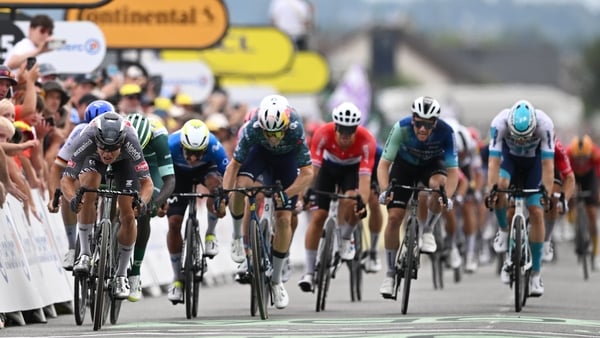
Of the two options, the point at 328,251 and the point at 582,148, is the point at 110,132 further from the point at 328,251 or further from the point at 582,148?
the point at 582,148

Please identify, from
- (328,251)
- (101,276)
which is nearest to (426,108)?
(328,251)

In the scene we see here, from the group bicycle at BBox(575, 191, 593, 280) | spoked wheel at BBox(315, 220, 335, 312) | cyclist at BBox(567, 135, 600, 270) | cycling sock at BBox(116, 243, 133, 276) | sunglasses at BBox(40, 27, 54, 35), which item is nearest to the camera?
cycling sock at BBox(116, 243, 133, 276)

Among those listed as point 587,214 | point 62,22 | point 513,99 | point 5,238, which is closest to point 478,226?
point 587,214

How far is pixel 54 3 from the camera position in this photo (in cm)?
1997

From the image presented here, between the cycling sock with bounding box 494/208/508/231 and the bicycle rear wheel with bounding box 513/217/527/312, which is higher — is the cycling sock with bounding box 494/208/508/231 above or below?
above

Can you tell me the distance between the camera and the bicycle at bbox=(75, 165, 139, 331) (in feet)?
46.6

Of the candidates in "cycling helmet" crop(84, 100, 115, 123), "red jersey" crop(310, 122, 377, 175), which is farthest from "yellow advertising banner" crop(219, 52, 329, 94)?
"cycling helmet" crop(84, 100, 115, 123)

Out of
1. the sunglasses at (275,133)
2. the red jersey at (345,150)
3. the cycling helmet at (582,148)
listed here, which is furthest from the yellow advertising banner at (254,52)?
the sunglasses at (275,133)

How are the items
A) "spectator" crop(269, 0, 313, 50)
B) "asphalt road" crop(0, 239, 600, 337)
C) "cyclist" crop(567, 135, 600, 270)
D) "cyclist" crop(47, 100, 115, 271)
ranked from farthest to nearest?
"spectator" crop(269, 0, 313, 50) < "cyclist" crop(567, 135, 600, 270) < "cyclist" crop(47, 100, 115, 271) < "asphalt road" crop(0, 239, 600, 337)

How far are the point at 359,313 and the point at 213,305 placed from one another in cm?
244

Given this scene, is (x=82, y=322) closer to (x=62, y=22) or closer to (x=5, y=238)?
(x=5, y=238)

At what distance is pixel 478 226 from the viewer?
28.0 meters

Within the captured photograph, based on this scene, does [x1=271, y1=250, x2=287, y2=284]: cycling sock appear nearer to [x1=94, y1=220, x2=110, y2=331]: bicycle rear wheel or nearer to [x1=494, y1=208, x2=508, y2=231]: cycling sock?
[x1=94, y1=220, x2=110, y2=331]: bicycle rear wheel

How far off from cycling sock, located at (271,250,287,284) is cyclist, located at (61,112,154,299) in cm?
198
